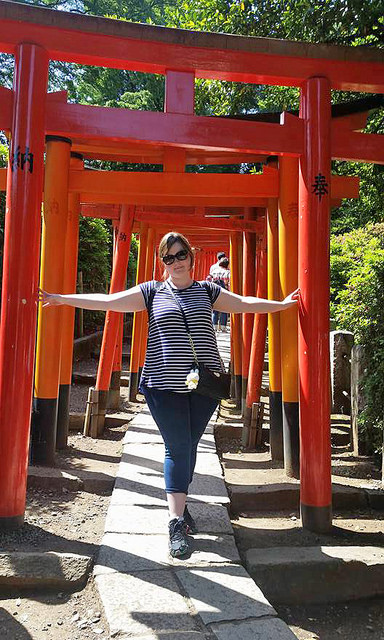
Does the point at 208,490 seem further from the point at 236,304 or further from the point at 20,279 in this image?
the point at 20,279

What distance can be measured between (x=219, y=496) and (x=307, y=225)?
2.02 m

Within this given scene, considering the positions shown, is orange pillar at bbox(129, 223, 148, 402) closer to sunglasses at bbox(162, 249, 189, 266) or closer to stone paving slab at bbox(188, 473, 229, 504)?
stone paving slab at bbox(188, 473, 229, 504)

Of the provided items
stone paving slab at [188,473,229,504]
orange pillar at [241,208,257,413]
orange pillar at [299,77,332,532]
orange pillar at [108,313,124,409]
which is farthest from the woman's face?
orange pillar at [108,313,124,409]

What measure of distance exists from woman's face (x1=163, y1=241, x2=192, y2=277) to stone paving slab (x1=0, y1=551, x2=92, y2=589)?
1560 millimetres

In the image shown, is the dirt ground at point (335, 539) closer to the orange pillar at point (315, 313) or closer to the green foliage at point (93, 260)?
the orange pillar at point (315, 313)

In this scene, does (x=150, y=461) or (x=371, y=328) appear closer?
(x=150, y=461)

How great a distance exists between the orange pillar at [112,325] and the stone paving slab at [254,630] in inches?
164

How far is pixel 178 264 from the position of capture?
2.95 m

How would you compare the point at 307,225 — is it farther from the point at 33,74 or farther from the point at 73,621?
the point at 73,621

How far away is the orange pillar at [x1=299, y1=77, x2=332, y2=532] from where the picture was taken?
344cm

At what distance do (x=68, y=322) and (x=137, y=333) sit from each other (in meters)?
3.16

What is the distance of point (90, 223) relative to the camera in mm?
13180

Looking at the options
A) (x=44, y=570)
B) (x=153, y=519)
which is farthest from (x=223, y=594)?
(x=153, y=519)

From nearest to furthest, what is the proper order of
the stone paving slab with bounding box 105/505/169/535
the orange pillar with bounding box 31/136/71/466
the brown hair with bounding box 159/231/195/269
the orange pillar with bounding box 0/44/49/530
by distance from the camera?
the brown hair with bounding box 159/231/195/269, the orange pillar with bounding box 0/44/49/530, the stone paving slab with bounding box 105/505/169/535, the orange pillar with bounding box 31/136/71/466
